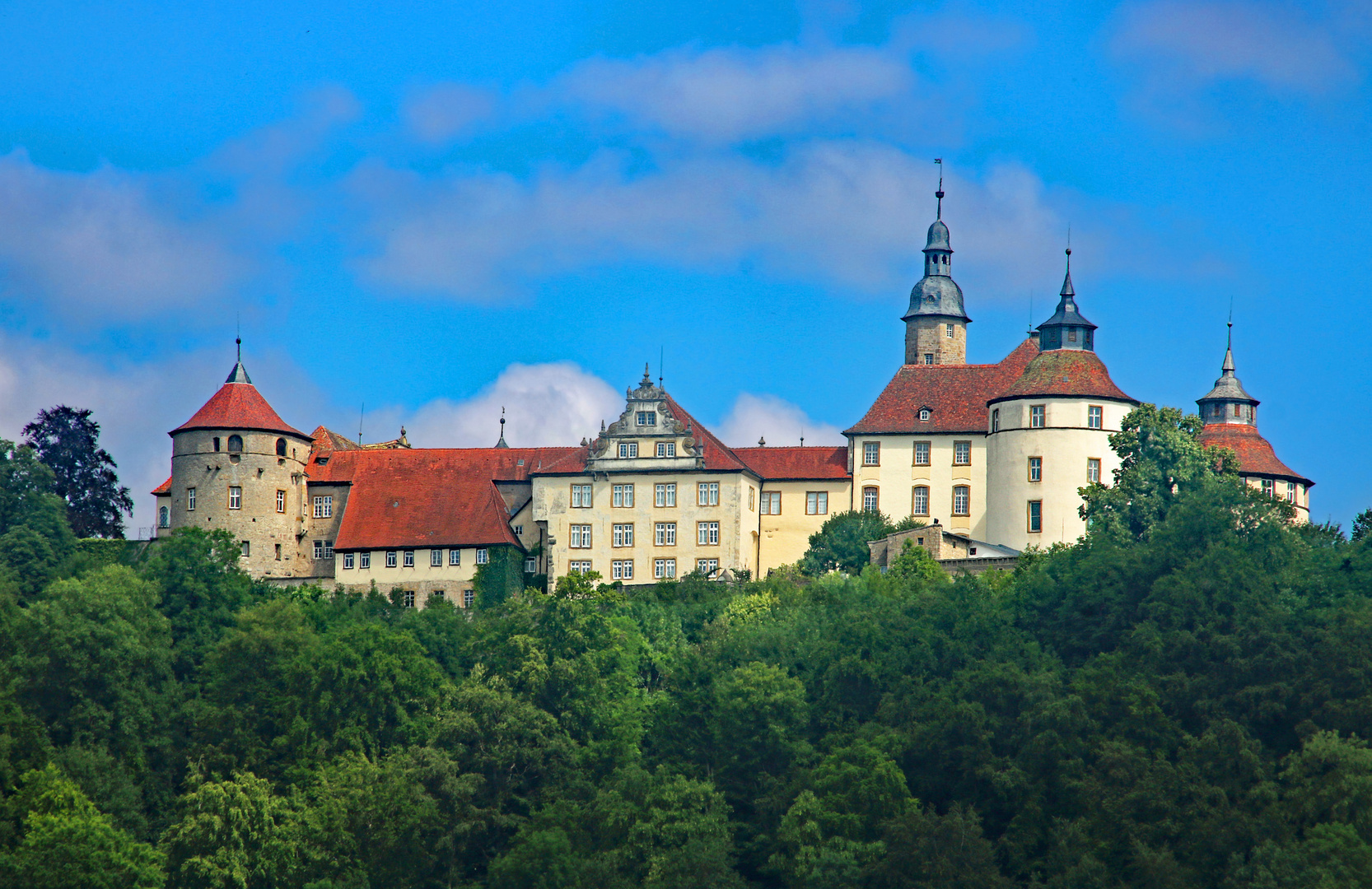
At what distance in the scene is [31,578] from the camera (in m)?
85.3

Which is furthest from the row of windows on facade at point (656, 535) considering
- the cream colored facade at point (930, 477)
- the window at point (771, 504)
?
the cream colored facade at point (930, 477)

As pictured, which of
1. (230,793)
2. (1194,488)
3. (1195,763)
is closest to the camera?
(1195,763)

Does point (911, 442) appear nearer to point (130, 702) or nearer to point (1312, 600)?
point (1312, 600)

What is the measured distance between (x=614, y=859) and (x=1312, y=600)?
23.1 m

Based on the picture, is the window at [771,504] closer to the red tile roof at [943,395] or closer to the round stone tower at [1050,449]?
the red tile roof at [943,395]

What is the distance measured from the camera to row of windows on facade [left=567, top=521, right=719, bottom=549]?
292 feet

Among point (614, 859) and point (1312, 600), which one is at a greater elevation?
point (1312, 600)

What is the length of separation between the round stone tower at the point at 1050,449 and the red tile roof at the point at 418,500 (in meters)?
19.2

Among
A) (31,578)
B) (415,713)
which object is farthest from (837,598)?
(31,578)

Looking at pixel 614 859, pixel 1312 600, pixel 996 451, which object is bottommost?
pixel 614 859

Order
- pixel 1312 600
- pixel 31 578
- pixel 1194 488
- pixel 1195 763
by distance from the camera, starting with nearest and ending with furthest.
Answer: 1. pixel 1195 763
2. pixel 1312 600
3. pixel 1194 488
4. pixel 31 578

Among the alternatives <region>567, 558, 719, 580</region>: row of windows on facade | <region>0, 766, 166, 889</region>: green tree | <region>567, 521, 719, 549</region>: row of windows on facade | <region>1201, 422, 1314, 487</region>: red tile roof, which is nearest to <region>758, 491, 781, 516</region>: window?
<region>567, 521, 719, 549</region>: row of windows on facade

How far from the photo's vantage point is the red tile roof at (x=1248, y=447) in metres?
95.3

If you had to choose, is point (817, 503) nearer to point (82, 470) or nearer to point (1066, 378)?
point (1066, 378)
